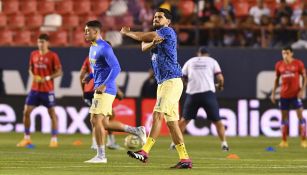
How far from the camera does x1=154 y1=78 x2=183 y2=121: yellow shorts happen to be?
15.6 m

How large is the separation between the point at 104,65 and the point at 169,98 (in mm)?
1583

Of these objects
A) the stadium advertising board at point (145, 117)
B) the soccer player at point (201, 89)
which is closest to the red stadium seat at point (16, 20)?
the stadium advertising board at point (145, 117)

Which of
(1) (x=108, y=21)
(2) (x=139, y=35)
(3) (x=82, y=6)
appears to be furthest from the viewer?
(3) (x=82, y=6)

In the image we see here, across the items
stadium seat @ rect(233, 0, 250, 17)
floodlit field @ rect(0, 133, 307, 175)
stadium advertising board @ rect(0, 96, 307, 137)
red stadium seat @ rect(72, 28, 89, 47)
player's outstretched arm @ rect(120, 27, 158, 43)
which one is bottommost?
stadium advertising board @ rect(0, 96, 307, 137)

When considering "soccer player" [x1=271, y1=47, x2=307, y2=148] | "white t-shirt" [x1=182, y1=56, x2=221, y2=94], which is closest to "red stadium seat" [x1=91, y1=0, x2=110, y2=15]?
"soccer player" [x1=271, y1=47, x2=307, y2=148]

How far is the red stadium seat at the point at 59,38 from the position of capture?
93.6 feet

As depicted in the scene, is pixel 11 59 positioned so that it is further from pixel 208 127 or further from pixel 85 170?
pixel 85 170

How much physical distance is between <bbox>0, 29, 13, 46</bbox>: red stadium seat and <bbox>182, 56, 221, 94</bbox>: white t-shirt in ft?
26.0

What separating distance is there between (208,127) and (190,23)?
2861 mm

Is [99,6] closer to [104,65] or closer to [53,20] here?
[53,20]

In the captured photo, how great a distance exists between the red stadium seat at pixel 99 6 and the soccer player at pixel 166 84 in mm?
13905

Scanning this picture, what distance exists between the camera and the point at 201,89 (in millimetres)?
22125

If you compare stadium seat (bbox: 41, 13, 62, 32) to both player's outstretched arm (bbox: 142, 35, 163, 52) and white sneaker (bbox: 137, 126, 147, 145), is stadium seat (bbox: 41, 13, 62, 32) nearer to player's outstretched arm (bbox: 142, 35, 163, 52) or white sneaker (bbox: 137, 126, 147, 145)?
white sneaker (bbox: 137, 126, 147, 145)

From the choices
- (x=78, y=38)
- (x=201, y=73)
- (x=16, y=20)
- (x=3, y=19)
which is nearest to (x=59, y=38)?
(x=78, y=38)
